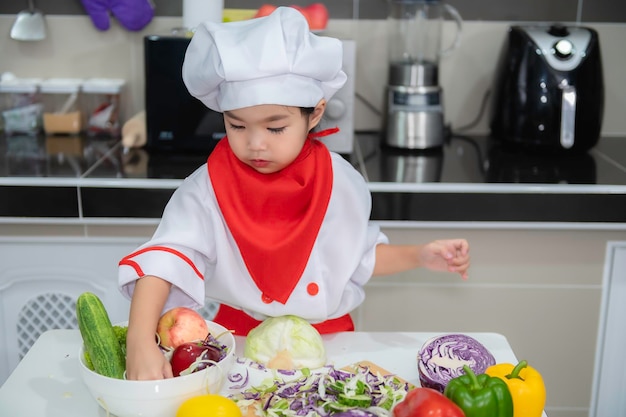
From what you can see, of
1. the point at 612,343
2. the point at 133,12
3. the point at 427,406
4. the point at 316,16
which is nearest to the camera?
the point at 427,406

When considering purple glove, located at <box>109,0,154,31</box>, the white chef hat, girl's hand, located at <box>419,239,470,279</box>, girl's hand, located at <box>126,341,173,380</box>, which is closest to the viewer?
girl's hand, located at <box>126,341,173,380</box>

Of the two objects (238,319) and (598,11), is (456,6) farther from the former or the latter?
(238,319)

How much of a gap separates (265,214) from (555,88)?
41.7 inches

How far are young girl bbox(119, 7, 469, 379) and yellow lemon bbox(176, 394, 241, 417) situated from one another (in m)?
0.11

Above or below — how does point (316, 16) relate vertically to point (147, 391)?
above

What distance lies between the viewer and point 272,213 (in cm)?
131

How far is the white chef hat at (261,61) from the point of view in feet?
3.70

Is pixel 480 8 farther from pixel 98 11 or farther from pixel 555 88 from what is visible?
pixel 98 11

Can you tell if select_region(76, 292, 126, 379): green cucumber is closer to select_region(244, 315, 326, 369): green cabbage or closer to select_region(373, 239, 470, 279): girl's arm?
select_region(244, 315, 326, 369): green cabbage

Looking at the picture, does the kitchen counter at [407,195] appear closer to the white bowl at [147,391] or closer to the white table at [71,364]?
the white table at [71,364]

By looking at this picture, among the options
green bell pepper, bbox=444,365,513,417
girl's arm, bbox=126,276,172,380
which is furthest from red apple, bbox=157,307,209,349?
green bell pepper, bbox=444,365,513,417

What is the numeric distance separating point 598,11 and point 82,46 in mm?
1474

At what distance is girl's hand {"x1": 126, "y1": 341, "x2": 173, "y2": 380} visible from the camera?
3.30 feet

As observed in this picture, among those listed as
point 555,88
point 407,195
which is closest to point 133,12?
point 407,195
